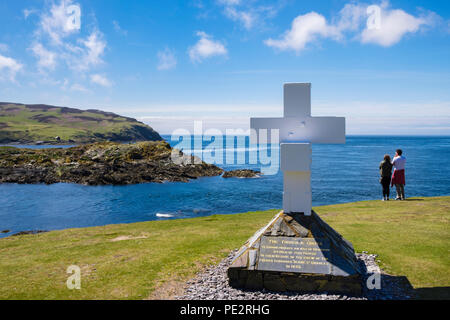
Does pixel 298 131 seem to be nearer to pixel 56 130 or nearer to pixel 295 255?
pixel 295 255

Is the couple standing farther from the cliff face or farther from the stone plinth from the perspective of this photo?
the cliff face

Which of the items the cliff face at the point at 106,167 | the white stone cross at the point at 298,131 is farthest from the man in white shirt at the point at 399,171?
the cliff face at the point at 106,167

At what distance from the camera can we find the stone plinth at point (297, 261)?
19.5 ft

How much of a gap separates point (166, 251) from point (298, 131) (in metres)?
5.07

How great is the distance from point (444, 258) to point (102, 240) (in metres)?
10.1

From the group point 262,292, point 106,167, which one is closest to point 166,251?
point 262,292

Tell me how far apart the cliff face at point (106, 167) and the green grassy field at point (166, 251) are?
96.5ft

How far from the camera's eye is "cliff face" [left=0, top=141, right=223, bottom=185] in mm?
40531

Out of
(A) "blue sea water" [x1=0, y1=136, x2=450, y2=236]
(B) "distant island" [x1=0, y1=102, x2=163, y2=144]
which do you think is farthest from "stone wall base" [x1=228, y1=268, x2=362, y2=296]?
(B) "distant island" [x1=0, y1=102, x2=163, y2=144]

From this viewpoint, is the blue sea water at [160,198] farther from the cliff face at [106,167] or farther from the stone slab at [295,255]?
the stone slab at [295,255]

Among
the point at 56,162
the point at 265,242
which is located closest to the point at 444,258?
the point at 265,242

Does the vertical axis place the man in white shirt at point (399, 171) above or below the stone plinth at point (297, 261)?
above
